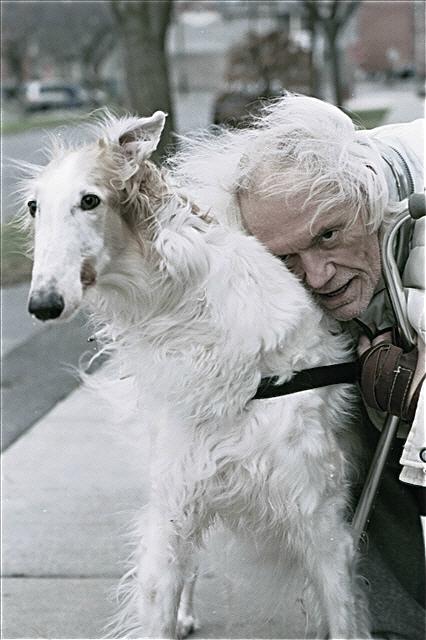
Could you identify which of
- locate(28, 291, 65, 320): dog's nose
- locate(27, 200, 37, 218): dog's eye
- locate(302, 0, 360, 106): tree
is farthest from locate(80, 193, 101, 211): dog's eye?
locate(302, 0, 360, 106): tree

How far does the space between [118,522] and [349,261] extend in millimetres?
2071

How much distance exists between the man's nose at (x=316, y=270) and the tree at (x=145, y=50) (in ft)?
29.4

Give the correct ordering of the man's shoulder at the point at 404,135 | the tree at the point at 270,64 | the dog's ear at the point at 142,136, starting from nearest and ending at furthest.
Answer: the dog's ear at the point at 142,136, the man's shoulder at the point at 404,135, the tree at the point at 270,64

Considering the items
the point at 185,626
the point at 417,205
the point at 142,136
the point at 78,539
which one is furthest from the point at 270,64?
the point at 142,136

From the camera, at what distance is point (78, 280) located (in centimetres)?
255

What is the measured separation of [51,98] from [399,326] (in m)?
51.6

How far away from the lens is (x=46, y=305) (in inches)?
96.7

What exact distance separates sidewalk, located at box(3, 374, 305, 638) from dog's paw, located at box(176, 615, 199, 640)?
3cm

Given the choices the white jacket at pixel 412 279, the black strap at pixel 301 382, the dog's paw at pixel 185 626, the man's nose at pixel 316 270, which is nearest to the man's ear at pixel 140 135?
the man's nose at pixel 316 270

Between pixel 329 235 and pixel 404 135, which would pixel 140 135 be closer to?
pixel 329 235

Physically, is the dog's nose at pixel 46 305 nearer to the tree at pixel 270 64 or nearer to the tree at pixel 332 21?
the tree at pixel 270 64

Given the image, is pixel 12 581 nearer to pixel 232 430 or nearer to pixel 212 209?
pixel 232 430

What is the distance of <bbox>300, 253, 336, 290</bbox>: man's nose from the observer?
10.3 feet

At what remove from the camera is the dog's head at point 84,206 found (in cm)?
250
